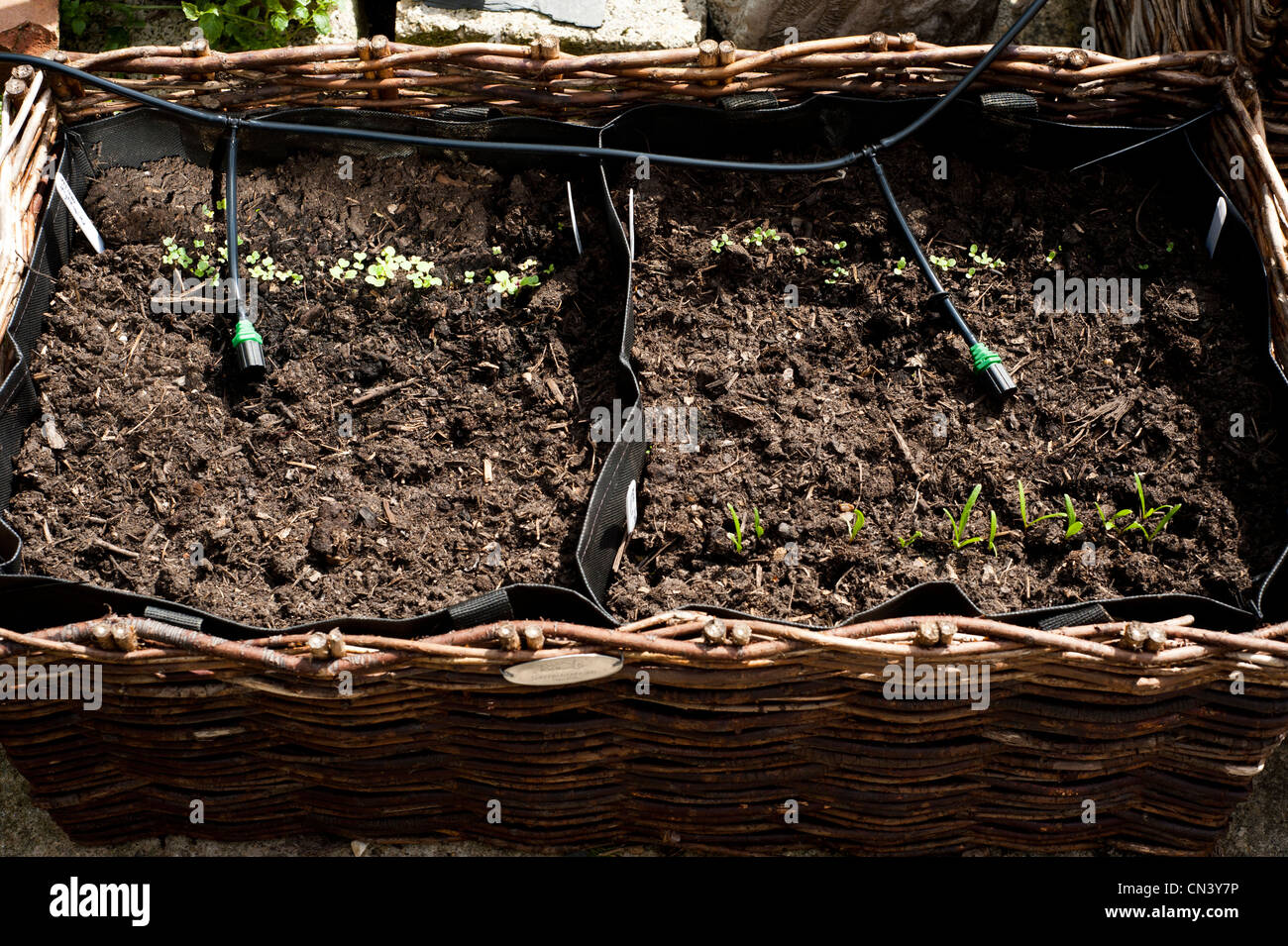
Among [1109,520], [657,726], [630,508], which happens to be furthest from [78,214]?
[1109,520]

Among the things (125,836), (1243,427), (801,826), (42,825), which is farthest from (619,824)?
(1243,427)

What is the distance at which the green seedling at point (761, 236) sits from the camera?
258cm

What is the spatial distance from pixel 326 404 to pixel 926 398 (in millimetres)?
1307

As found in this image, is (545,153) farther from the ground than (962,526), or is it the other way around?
(545,153)

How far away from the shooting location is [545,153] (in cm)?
251

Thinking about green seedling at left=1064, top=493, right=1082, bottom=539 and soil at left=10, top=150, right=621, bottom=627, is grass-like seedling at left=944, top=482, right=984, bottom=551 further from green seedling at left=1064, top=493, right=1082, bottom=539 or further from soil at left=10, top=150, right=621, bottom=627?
soil at left=10, top=150, right=621, bottom=627

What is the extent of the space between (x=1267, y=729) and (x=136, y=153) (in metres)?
2.67

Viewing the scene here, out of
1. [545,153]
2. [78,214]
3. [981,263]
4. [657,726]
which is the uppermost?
[545,153]

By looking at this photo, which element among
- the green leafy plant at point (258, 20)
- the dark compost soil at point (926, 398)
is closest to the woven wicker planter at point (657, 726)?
the dark compost soil at point (926, 398)

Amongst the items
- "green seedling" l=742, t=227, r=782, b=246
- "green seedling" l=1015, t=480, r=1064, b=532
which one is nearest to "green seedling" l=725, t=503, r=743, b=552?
"green seedling" l=1015, t=480, r=1064, b=532

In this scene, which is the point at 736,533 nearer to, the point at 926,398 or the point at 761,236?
the point at 926,398

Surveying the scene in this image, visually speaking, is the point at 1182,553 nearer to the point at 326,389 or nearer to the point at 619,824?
the point at 619,824

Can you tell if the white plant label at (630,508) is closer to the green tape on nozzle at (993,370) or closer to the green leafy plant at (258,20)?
the green tape on nozzle at (993,370)

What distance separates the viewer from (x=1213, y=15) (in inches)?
102
